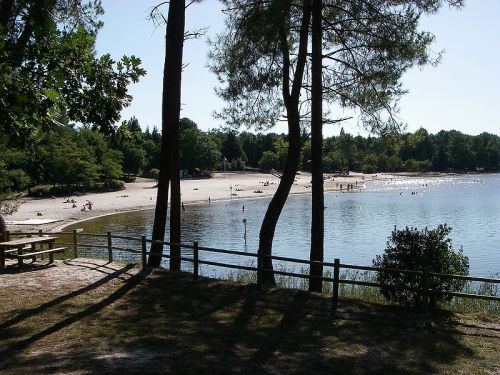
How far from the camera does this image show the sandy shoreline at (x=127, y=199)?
48534 millimetres

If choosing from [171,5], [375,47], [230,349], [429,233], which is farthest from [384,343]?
[171,5]

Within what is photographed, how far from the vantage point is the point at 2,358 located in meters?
6.79

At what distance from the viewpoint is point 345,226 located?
46000mm

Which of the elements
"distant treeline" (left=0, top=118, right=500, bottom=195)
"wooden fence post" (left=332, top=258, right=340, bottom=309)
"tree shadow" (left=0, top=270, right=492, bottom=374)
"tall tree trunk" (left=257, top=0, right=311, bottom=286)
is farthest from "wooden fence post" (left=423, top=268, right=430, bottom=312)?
"tall tree trunk" (left=257, top=0, right=311, bottom=286)

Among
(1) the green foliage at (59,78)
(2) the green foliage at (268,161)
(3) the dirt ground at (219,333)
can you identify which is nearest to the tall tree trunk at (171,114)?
(3) the dirt ground at (219,333)

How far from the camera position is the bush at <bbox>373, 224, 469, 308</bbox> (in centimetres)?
959

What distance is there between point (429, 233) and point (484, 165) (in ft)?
598

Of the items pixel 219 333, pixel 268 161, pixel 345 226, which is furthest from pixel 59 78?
pixel 268 161

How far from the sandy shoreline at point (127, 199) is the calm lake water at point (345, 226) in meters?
3.50

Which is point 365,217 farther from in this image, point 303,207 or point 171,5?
point 171,5

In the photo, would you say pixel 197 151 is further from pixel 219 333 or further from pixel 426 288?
pixel 219 333

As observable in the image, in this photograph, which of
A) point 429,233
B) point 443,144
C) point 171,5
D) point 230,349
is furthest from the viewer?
point 443,144

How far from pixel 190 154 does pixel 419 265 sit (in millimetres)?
108843

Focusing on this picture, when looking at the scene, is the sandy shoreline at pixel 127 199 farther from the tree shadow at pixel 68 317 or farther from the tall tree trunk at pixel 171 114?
the tree shadow at pixel 68 317
